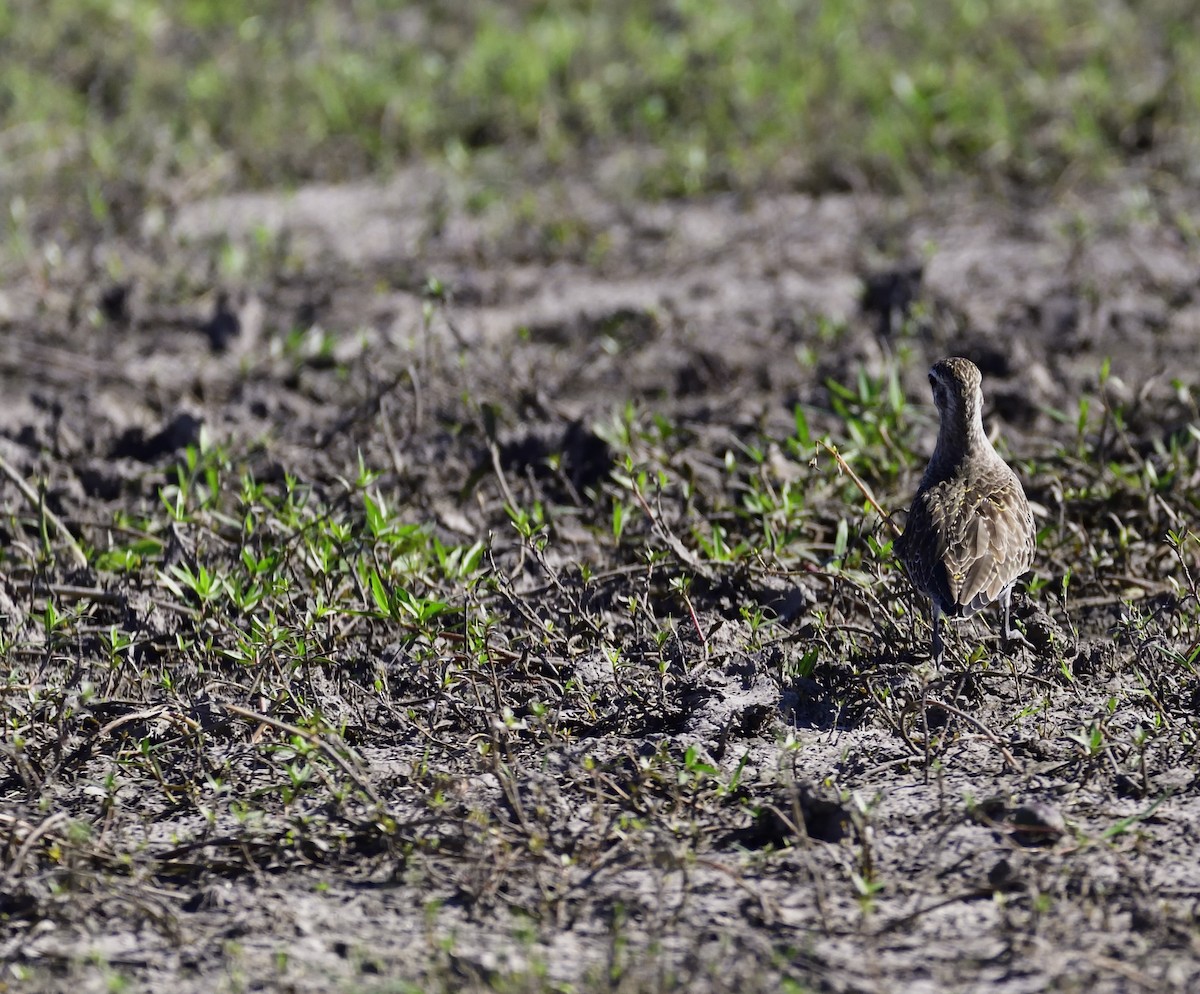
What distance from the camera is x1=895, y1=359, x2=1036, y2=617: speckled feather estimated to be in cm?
487

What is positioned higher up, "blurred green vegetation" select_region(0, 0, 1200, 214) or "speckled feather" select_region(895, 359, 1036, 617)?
"blurred green vegetation" select_region(0, 0, 1200, 214)

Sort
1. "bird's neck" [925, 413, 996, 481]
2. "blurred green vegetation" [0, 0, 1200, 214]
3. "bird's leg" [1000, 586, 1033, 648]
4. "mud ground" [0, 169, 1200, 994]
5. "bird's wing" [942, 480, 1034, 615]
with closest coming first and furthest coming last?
"mud ground" [0, 169, 1200, 994], "bird's wing" [942, 480, 1034, 615], "bird's leg" [1000, 586, 1033, 648], "bird's neck" [925, 413, 996, 481], "blurred green vegetation" [0, 0, 1200, 214]

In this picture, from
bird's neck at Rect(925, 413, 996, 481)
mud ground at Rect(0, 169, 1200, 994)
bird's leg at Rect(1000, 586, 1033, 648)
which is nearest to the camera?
mud ground at Rect(0, 169, 1200, 994)

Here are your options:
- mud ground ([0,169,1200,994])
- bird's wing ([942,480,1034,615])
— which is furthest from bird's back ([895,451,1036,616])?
mud ground ([0,169,1200,994])

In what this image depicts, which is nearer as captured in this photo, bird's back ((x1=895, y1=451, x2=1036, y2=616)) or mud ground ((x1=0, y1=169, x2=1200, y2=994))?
mud ground ((x1=0, y1=169, x2=1200, y2=994))

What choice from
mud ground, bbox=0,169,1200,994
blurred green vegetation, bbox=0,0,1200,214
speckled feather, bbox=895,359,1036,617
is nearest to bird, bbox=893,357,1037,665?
speckled feather, bbox=895,359,1036,617

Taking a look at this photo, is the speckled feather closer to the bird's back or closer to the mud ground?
the bird's back

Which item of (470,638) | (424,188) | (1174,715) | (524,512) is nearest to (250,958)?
(470,638)

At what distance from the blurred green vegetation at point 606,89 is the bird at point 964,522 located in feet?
10.4

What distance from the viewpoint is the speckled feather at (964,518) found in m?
4.87

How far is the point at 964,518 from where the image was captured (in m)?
5.09

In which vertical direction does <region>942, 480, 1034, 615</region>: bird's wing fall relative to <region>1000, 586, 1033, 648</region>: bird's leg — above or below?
above

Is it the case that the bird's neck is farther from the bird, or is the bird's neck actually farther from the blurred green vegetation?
the blurred green vegetation

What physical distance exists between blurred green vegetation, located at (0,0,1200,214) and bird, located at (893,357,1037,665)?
3.17m
